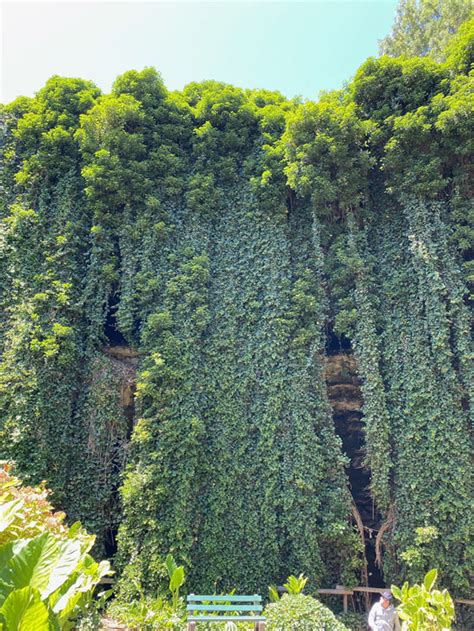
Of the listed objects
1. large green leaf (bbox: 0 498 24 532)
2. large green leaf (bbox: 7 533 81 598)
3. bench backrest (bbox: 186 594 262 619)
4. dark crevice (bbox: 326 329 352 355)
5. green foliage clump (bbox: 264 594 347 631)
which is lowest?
green foliage clump (bbox: 264 594 347 631)

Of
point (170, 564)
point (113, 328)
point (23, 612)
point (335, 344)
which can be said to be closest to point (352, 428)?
point (335, 344)

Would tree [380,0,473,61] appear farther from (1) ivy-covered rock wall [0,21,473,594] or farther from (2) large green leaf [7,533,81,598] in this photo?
(2) large green leaf [7,533,81,598]

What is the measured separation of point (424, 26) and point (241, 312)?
45.5ft

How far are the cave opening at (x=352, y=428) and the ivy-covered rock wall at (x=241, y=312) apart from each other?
3.37 feet

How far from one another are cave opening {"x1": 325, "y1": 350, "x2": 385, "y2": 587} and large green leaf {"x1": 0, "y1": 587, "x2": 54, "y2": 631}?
21.7ft

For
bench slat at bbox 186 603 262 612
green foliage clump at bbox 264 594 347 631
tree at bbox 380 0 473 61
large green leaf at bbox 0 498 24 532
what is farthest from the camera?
tree at bbox 380 0 473 61

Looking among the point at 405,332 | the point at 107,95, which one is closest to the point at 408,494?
the point at 405,332

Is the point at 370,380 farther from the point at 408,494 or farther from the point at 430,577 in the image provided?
the point at 430,577

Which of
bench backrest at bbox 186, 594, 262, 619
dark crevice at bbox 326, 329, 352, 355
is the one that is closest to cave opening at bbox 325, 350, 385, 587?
dark crevice at bbox 326, 329, 352, 355

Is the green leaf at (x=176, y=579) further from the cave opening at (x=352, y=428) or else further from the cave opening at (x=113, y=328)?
the cave opening at (x=113, y=328)

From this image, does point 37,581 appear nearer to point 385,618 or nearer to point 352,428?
point 385,618

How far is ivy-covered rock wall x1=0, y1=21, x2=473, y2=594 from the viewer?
7.04m

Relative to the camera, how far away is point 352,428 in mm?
9906

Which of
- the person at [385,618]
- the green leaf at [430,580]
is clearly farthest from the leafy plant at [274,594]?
the green leaf at [430,580]
